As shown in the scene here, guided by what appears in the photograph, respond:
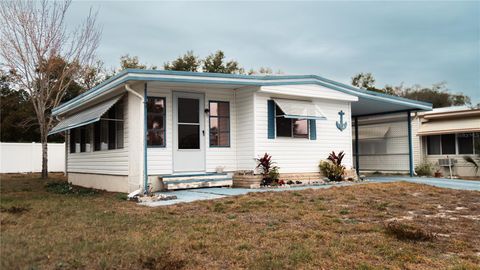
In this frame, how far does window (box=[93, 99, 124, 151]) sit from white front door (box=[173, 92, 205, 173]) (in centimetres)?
157

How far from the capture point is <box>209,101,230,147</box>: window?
11.1 m

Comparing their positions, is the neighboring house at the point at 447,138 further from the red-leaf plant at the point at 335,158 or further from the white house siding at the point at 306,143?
the red-leaf plant at the point at 335,158

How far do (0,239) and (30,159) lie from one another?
20.6m

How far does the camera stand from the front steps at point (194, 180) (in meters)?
9.95

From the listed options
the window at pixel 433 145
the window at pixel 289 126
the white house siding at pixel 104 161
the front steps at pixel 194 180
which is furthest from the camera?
the window at pixel 433 145

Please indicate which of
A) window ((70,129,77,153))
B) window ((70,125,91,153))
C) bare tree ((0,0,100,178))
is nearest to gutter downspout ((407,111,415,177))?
window ((70,125,91,153))

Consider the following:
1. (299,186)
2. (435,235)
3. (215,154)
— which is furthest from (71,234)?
(299,186)

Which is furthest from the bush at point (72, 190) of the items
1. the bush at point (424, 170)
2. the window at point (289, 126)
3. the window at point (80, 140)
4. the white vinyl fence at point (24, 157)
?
the bush at point (424, 170)

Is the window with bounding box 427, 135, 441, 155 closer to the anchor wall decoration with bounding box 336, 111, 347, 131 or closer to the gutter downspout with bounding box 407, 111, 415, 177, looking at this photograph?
the gutter downspout with bounding box 407, 111, 415, 177

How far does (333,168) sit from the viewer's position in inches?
480

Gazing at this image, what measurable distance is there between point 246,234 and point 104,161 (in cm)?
766

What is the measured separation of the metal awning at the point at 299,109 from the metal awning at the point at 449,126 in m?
8.70

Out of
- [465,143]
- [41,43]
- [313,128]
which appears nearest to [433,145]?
[465,143]

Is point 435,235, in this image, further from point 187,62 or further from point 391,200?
point 187,62
